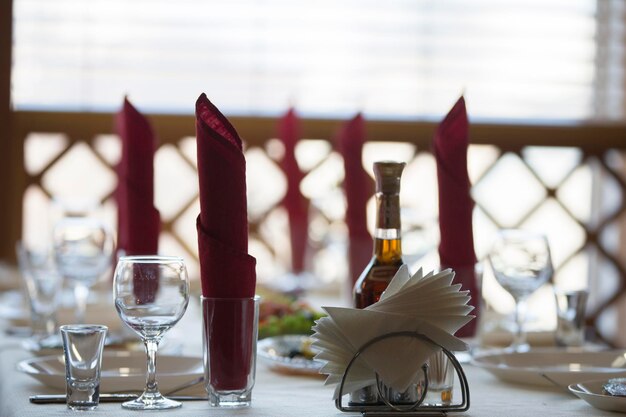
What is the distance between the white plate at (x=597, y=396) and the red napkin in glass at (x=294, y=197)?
1735 millimetres

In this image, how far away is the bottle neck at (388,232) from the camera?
117 cm

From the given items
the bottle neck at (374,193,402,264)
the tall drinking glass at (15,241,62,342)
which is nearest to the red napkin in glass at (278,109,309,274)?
the tall drinking glass at (15,241,62,342)

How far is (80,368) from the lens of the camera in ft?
3.57

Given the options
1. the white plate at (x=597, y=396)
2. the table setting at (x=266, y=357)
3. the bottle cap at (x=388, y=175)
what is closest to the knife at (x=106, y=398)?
the table setting at (x=266, y=357)

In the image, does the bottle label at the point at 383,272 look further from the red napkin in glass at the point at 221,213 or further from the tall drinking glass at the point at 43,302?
the tall drinking glass at the point at 43,302

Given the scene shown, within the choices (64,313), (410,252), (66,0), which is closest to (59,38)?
(66,0)

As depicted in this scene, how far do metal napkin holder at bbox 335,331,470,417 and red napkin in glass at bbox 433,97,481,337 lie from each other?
0.48 meters

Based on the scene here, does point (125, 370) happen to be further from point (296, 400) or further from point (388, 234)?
point (388, 234)

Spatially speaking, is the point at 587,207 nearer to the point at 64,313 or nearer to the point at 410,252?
the point at 410,252

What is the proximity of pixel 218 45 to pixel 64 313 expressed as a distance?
2140 millimetres

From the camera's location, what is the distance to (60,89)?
3789 mm

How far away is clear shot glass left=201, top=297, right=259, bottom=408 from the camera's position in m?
1.11

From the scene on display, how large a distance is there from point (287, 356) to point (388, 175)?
16.9 inches

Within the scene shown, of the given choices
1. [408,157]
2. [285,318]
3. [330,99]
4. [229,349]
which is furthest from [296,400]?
[330,99]
